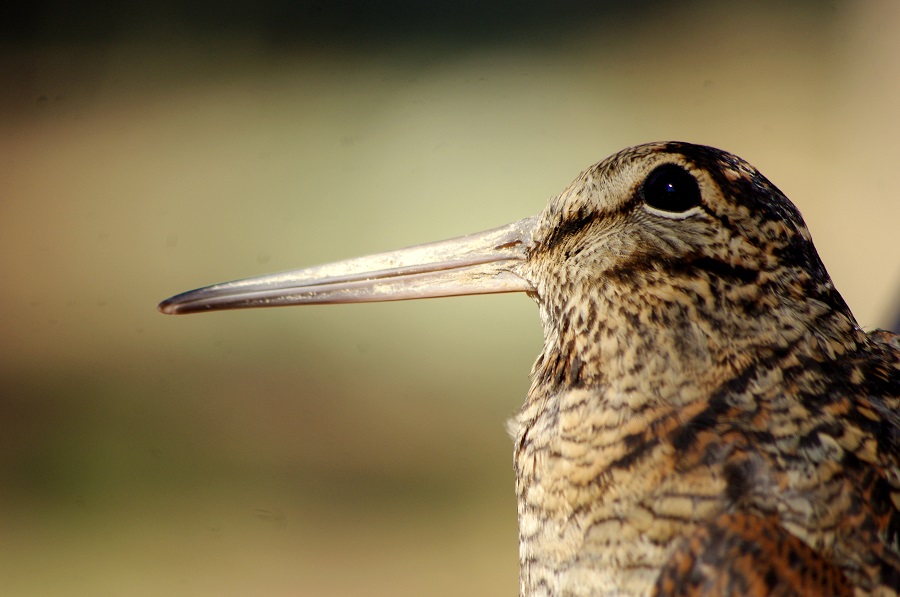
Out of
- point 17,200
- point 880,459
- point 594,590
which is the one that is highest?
point 17,200

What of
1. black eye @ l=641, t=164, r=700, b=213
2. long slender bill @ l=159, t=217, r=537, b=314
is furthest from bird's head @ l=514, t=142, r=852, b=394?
long slender bill @ l=159, t=217, r=537, b=314

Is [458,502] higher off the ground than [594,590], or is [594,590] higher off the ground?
[594,590]

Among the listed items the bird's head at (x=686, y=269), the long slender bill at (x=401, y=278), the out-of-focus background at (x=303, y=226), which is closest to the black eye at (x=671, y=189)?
the bird's head at (x=686, y=269)

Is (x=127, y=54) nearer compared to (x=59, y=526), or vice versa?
(x=59, y=526)

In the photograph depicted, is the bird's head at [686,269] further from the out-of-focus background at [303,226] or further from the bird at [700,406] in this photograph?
the out-of-focus background at [303,226]

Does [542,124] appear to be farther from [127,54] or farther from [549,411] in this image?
[549,411]

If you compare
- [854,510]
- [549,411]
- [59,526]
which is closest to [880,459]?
[854,510]

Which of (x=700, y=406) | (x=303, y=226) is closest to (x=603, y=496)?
(x=700, y=406)
